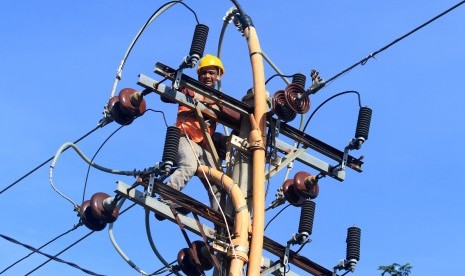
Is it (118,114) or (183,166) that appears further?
(183,166)

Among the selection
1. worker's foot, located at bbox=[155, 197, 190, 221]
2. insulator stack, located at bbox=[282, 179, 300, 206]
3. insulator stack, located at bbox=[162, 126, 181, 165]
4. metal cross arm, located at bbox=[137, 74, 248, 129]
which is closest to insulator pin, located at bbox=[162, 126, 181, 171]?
insulator stack, located at bbox=[162, 126, 181, 165]

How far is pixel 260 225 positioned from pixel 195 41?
2127mm

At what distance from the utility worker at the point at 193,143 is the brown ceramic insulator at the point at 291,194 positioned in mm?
846

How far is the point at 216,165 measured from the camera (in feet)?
44.3

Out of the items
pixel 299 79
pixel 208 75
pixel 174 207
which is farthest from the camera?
pixel 208 75

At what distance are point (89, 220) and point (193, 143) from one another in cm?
160

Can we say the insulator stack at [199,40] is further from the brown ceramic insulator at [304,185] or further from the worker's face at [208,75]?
the brown ceramic insulator at [304,185]

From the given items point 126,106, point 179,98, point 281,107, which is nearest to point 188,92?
point 179,98

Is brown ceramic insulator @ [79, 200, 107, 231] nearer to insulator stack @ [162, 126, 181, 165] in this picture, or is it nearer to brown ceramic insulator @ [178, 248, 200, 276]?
brown ceramic insulator @ [178, 248, 200, 276]

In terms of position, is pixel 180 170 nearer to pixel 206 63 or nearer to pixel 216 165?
pixel 216 165

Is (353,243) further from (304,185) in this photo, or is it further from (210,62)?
(210,62)

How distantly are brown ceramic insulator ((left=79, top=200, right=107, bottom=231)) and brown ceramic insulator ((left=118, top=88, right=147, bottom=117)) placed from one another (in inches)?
45.4

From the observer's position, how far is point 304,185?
13.5 meters

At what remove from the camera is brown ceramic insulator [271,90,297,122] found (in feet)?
43.1
